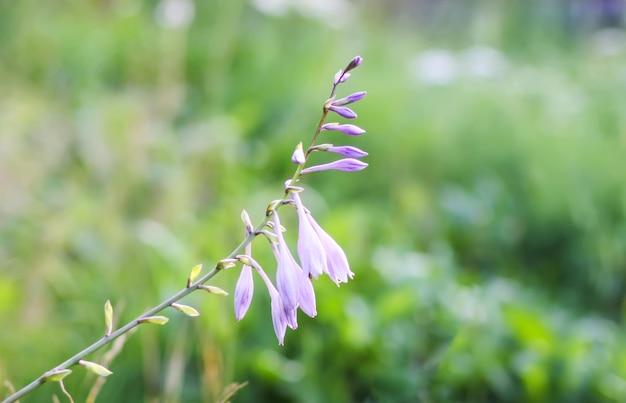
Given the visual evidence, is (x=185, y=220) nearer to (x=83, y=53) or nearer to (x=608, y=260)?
(x=608, y=260)

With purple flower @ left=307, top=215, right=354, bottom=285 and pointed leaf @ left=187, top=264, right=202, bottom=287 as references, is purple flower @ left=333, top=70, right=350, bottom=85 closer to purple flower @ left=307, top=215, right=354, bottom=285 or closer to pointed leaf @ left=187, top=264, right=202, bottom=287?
purple flower @ left=307, top=215, right=354, bottom=285

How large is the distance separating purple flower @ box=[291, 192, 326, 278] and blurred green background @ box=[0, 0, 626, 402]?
0.60m

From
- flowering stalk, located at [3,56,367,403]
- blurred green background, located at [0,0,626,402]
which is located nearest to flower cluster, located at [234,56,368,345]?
flowering stalk, located at [3,56,367,403]

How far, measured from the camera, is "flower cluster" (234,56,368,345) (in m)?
0.83

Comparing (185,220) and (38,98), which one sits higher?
(38,98)

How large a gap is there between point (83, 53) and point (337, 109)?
4.12m

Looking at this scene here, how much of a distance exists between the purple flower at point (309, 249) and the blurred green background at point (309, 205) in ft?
1.98

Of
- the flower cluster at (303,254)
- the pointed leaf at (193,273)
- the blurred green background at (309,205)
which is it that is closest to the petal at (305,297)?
the flower cluster at (303,254)

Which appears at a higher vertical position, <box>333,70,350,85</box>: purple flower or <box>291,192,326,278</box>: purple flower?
<box>333,70,350,85</box>: purple flower

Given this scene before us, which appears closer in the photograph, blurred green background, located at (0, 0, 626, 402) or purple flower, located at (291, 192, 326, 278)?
purple flower, located at (291, 192, 326, 278)

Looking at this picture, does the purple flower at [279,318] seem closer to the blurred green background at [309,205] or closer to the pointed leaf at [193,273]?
the pointed leaf at [193,273]

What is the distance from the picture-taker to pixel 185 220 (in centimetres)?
287

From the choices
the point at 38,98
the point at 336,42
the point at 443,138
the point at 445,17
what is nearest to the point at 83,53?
the point at 38,98

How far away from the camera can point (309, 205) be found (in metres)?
3.02
